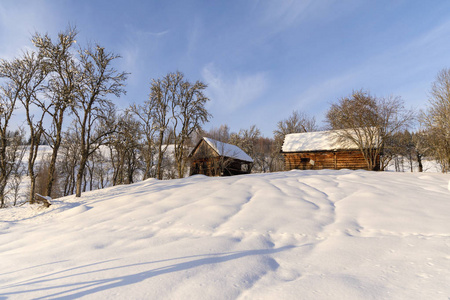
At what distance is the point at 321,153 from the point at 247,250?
23.2 meters

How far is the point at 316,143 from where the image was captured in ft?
83.5

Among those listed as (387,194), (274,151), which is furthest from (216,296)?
(274,151)

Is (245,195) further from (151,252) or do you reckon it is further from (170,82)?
(170,82)

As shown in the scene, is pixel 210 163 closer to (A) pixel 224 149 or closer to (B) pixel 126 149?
(A) pixel 224 149

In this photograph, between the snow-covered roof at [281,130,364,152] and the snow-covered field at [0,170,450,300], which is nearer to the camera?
the snow-covered field at [0,170,450,300]

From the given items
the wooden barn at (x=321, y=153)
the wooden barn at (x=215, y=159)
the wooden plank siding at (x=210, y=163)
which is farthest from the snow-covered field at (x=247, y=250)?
the wooden barn at (x=215, y=159)

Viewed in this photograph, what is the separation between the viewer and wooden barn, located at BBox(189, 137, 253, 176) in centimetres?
2660

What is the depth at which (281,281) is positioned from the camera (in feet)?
9.66

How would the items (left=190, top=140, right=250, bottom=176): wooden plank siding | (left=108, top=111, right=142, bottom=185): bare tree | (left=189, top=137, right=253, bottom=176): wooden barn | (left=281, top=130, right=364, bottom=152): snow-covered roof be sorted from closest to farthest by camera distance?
(left=108, top=111, right=142, bottom=185): bare tree → (left=281, top=130, right=364, bottom=152): snow-covered roof → (left=190, top=140, right=250, bottom=176): wooden plank siding → (left=189, top=137, right=253, bottom=176): wooden barn

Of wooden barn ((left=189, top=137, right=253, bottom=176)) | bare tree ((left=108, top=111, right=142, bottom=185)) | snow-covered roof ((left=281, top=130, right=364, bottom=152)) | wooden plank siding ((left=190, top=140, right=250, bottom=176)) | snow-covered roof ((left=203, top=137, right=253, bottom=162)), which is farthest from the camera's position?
snow-covered roof ((left=203, top=137, right=253, bottom=162))

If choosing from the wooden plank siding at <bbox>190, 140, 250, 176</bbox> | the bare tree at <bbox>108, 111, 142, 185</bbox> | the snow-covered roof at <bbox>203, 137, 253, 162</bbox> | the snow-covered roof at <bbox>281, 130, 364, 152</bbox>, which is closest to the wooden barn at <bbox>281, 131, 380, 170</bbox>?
the snow-covered roof at <bbox>281, 130, 364, 152</bbox>

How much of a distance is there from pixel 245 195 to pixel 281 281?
4.58 m

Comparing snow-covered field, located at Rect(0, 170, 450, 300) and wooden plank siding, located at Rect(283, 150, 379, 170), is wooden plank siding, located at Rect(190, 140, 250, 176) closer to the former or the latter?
wooden plank siding, located at Rect(283, 150, 379, 170)

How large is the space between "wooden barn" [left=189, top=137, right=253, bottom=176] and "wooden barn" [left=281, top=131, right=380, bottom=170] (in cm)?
679
